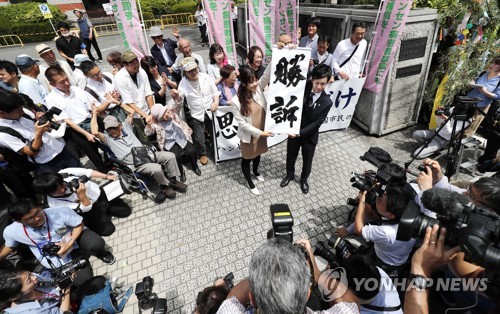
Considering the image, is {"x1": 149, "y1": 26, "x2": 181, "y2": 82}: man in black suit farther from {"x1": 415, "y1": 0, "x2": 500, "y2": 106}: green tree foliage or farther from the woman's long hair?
{"x1": 415, "y1": 0, "x2": 500, "y2": 106}: green tree foliage

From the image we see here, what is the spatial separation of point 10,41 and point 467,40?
90.8ft

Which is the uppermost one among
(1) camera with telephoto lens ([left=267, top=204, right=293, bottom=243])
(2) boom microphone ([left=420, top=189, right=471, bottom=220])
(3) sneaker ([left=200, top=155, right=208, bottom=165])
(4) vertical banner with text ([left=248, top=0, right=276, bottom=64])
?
(4) vertical banner with text ([left=248, top=0, right=276, bottom=64])

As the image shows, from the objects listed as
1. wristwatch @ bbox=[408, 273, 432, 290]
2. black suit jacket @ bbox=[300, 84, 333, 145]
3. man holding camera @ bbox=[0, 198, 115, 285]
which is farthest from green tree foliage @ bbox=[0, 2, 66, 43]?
wristwatch @ bbox=[408, 273, 432, 290]

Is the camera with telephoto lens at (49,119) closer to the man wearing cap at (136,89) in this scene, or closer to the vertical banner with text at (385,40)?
the man wearing cap at (136,89)

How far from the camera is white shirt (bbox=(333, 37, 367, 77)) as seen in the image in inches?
205

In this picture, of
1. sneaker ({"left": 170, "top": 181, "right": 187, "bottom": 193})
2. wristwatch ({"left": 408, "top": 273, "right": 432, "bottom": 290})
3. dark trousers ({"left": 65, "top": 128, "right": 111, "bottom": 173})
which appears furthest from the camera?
sneaker ({"left": 170, "top": 181, "right": 187, "bottom": 193})

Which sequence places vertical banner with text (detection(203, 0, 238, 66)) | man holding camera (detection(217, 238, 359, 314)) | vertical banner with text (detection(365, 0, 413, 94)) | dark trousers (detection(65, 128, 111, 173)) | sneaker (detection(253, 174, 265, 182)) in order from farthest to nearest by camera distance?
vertical banner with text (detection(203, 0, 238, 66)) → sneaker (detection(253, 174, 265, 182)) → dark trousers (detection(65, 128, 111, 173)) → vertical banner with text (detection(365, 0, 413, 94)) → man holding camera (detection(217, 238, 359, 314))

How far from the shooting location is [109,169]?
201 inches

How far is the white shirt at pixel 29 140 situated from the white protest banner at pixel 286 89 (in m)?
3.35

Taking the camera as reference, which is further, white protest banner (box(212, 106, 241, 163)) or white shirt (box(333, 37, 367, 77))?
white shirt (box(333, 37, 367, 77))

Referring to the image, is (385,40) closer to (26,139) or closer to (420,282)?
(420,282)

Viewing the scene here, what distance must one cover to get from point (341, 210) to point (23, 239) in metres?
4.35

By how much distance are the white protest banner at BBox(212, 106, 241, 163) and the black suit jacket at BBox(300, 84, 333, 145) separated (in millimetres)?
1401

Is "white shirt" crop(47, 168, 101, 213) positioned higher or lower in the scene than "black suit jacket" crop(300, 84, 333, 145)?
lower
